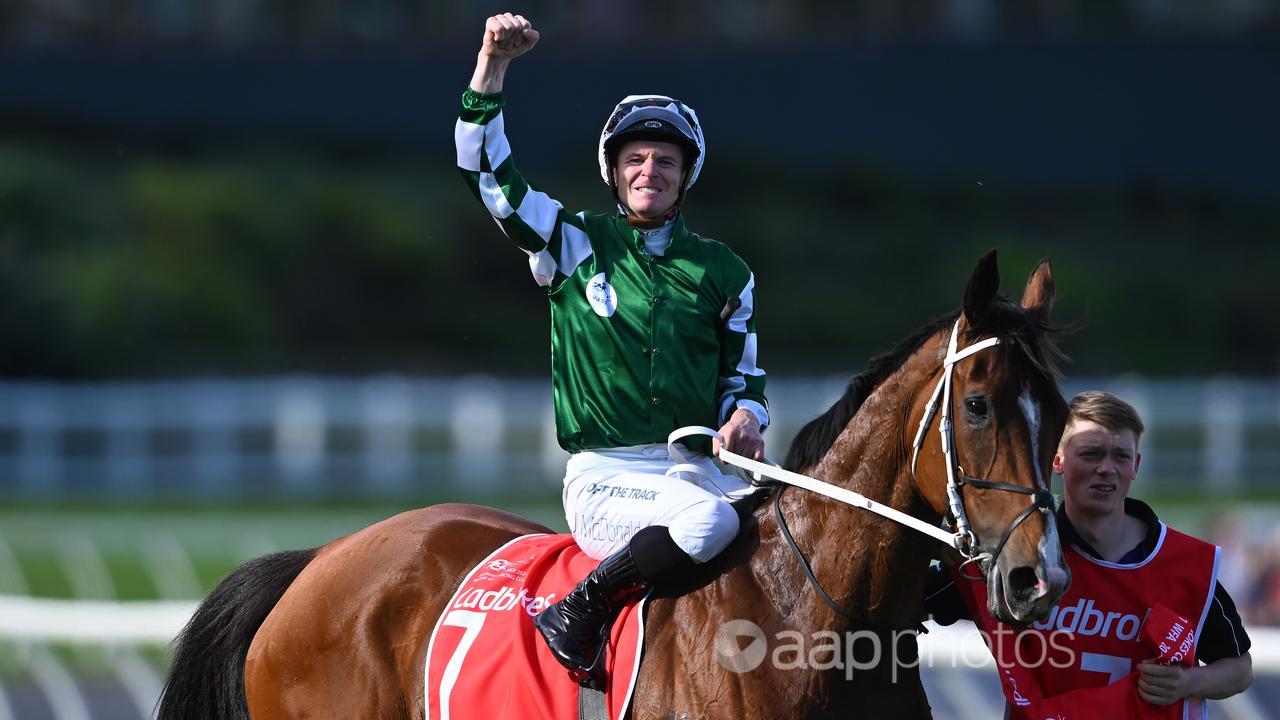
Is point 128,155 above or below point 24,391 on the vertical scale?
above

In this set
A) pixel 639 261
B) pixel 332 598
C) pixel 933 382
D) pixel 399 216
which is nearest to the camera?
pixel 933 382

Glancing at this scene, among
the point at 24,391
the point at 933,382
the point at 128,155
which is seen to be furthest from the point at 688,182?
the point at 128,155

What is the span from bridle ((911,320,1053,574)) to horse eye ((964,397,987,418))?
0.04m

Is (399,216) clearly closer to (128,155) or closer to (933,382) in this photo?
(128,155)

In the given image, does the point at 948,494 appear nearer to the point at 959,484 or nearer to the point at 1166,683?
the point at 959,484

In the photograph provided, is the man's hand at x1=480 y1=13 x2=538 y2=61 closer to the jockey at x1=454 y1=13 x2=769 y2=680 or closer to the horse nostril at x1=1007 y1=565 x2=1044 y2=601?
the jockey at x1=454 y1=13 x2=769 y2=680

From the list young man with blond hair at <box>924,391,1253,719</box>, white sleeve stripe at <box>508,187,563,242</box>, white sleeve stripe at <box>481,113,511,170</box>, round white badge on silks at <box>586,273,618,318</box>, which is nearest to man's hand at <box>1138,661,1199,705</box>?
young man with blond hair at <box>924,391,1253,719</box>

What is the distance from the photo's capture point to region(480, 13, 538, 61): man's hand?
359 cm

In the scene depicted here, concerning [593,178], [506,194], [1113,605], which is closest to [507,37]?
[506,194]

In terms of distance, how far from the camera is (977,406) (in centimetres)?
319

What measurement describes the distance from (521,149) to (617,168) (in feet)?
77.9

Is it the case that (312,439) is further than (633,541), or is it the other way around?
(312,439)

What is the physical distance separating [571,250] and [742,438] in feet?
2.10

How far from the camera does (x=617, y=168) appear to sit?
390 cm
